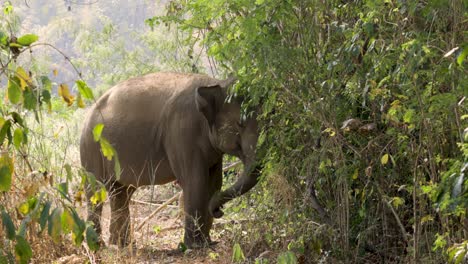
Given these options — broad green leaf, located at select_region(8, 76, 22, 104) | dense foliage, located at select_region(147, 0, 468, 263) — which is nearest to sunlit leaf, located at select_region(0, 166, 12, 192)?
broad green leaf, located at select_region(8, 76, 22, 104)

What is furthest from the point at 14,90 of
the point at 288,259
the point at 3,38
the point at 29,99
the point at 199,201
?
the point at 199,201

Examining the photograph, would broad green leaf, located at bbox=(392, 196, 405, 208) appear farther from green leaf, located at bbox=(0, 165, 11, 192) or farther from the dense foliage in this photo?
green leaf, located at bbox=(0, 165, 11, 192)

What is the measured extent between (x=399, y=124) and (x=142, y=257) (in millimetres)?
3002

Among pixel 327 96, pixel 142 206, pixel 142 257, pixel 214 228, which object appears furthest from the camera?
pixel 142 206

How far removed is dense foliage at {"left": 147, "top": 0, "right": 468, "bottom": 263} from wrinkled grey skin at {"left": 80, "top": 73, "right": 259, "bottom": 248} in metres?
1.12

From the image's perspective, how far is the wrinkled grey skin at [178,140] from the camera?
9188mm

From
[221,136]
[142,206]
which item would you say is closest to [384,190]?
[221,136]

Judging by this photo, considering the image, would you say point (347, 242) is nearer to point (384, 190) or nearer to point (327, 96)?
point (384, 190)

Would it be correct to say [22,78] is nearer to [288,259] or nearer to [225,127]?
[288,259]

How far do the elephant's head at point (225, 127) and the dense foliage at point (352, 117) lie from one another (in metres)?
0.72

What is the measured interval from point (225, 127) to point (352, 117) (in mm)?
2303

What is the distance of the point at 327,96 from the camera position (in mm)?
6863

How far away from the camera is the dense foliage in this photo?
19.6 ft

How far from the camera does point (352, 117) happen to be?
7074 mm
